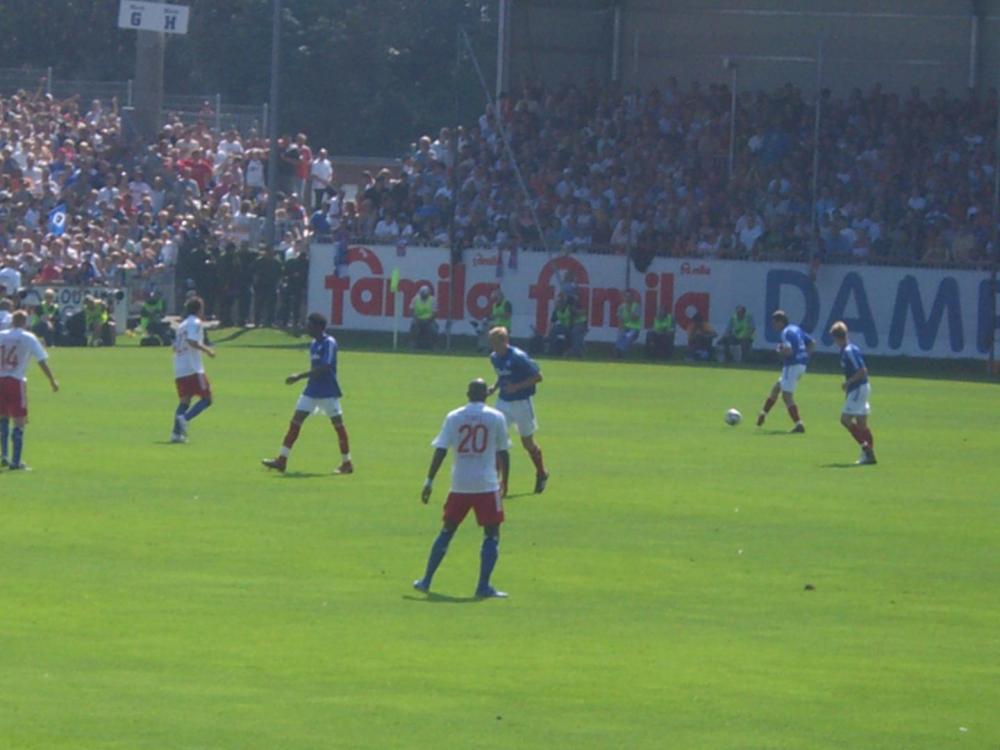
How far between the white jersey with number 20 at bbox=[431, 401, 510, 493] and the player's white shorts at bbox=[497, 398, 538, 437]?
7671 millimetres

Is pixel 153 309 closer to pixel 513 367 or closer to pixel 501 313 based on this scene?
pixel 501 313

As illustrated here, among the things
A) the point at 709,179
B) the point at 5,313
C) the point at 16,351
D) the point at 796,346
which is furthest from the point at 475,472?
the point at 709,179

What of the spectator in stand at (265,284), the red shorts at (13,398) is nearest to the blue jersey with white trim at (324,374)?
the red shorts at (13,398)

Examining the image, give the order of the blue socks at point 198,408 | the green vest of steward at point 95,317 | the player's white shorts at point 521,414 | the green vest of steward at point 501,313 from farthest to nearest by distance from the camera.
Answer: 1. the green vest of steward at point 95,317
2. the green vest of steward at point 501,313
3. the blue socks at point 198,408
4. the player's white shorts at point 521,414

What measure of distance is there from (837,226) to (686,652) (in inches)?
1352

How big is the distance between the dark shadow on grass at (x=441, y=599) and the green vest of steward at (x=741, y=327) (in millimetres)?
31529

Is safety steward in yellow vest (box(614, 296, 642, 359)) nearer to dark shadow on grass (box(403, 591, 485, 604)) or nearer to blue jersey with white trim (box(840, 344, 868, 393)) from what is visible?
blue jersey with white trim (box(840, 344, 868, 393))

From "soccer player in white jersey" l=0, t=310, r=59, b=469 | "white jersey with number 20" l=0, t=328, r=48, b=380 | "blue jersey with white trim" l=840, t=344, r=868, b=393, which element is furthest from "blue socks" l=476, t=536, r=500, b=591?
"blue jersey with white trim" l=840, t=344, r=868, b=393

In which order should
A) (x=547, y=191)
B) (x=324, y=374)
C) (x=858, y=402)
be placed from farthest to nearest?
(x=547, y=191), (x=858, y=402), (x=324, y=374)

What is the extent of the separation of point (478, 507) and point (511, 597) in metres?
0.83

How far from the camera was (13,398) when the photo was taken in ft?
82.3

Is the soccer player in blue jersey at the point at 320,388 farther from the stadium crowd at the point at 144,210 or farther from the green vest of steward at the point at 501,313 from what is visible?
the stadium crowd at the point at 144,210

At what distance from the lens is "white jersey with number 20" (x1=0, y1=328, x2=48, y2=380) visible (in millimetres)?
25203

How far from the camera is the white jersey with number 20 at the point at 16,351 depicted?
2520 cm
